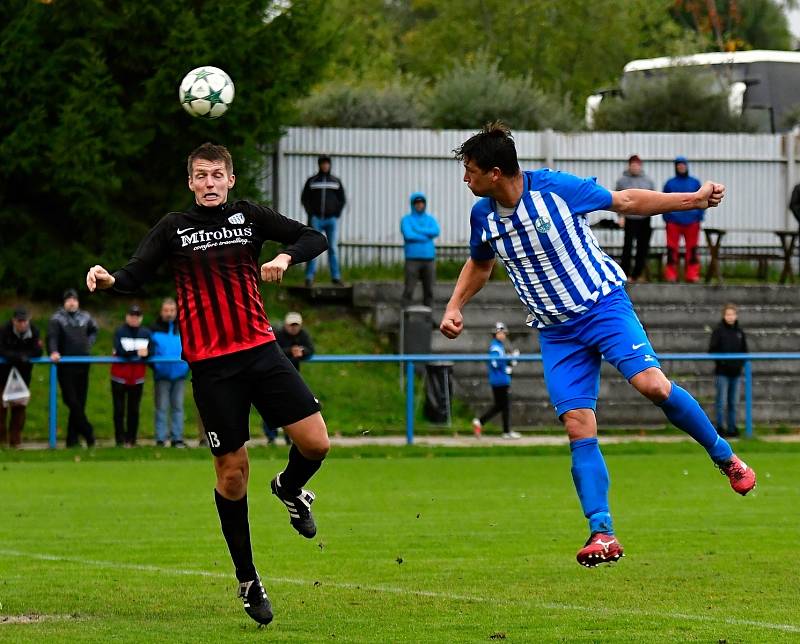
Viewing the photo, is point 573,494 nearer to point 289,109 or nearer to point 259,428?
point 259,428

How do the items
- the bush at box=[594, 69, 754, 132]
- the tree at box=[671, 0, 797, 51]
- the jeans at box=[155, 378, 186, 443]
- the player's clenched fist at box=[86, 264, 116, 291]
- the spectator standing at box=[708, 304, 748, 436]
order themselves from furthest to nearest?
the tree at box=[671, 0, 797, 51]
the bush at box=[594, 69, 754, 132]
the spectator standing at box=[708, 304, 748, 436]
the jeans at box=[155, 378, 186, 443]
the player's clenched fist at box=[86, 264, 116, 291]

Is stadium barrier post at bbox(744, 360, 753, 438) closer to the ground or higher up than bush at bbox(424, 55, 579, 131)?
closer to the ground

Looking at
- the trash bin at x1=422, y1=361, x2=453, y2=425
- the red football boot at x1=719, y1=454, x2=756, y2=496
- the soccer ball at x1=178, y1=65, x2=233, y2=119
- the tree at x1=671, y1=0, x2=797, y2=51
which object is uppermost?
the tree at x1=671, y1=0, x2=797, y2=51

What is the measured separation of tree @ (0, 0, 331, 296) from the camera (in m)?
24.3

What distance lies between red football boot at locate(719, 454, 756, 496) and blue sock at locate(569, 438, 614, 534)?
2.51ft

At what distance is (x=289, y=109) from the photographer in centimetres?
2598

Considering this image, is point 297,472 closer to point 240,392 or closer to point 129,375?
point 240,392

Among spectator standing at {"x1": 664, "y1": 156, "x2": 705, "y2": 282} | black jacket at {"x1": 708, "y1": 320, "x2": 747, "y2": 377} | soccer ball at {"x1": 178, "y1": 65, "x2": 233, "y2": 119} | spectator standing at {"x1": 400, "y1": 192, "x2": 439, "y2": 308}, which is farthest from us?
spectator standing at {"x1": 664, "y1": 156, "x2": 705, "y2": 282}

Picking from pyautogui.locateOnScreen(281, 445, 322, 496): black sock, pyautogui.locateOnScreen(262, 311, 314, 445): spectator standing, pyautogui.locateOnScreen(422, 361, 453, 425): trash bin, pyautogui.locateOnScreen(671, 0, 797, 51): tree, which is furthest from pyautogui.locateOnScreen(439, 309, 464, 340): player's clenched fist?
pyautogui.locateOnScreen(671, 0, 797, 51): tree

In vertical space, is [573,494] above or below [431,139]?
below

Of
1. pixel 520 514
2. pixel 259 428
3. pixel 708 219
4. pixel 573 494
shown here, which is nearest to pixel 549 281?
pixel 520 514

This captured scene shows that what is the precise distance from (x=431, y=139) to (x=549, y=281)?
2063 cm

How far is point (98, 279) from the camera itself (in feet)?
26.0

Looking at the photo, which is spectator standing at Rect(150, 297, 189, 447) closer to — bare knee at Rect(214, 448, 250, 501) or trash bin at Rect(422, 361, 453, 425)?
trash bin at Rect(422, 361, 453, 425)
